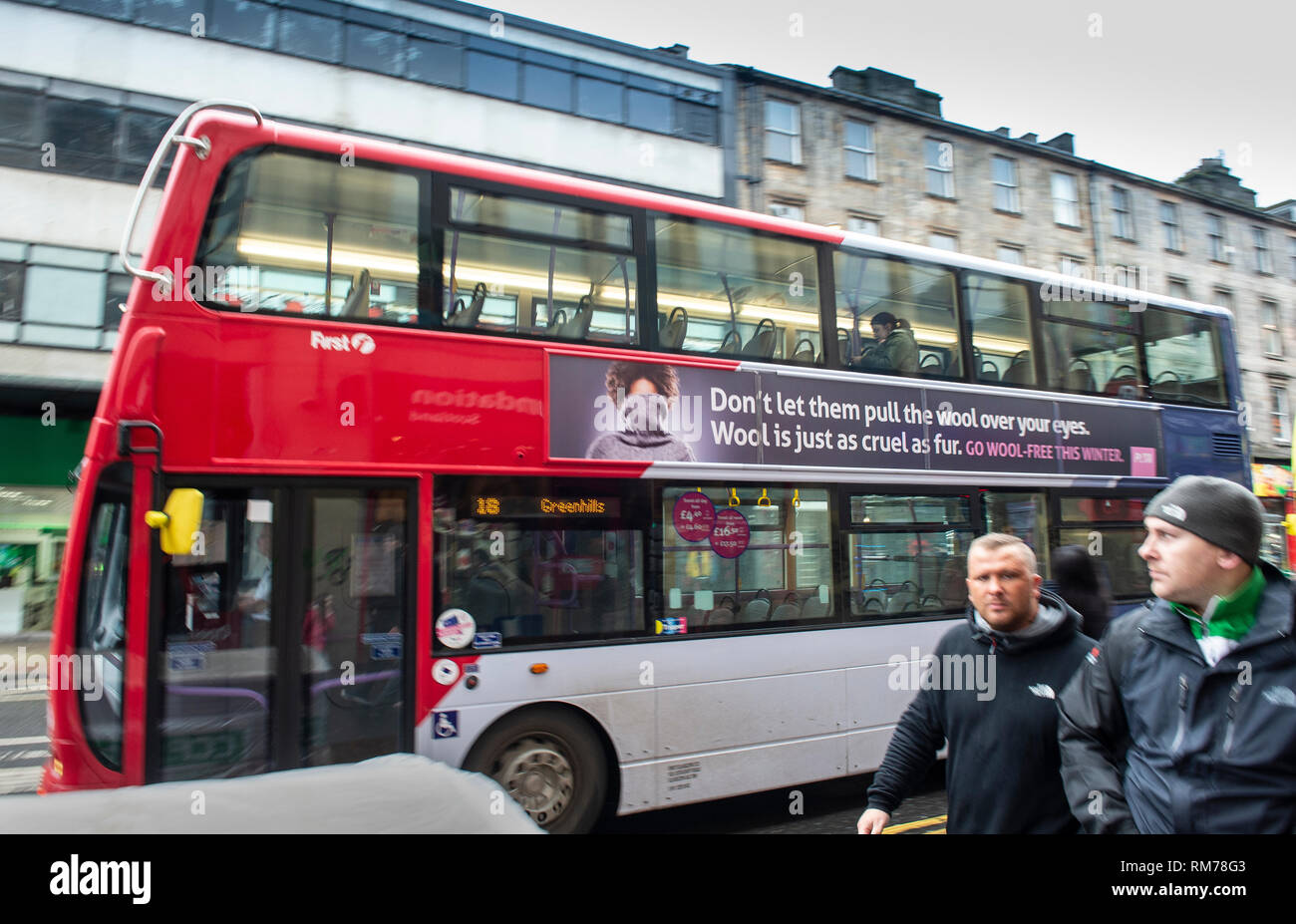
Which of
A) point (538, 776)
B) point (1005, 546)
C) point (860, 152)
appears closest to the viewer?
point (1005, 546)

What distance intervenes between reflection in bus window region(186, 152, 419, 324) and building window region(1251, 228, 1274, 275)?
119ft

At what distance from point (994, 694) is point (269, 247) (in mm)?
4461

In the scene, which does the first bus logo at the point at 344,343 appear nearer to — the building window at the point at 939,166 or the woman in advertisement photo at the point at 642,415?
the woman in advertisement photo at the point at 642,415

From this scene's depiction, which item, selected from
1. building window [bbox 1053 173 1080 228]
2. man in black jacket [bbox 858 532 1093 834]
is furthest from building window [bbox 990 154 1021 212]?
man in black jacket [bbox 858 532 1093 834]

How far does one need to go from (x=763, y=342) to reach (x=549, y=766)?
Answer: 135 inches

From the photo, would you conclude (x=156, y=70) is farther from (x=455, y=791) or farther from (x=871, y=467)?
(x=455, y=791)

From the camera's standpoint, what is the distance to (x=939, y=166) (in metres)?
23.9

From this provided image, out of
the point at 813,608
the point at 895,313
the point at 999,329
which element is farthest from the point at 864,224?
the point at 813,608

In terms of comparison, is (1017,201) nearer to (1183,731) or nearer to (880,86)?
(880,86)

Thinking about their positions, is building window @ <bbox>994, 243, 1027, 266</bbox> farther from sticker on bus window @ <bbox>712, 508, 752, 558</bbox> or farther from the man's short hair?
the man's short hair

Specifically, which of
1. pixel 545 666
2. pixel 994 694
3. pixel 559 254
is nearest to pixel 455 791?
pixel 994 694

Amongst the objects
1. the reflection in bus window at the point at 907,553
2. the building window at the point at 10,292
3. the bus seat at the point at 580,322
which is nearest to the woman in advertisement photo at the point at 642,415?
the bus seat at the point at 580,322

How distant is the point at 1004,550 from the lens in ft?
8.80
